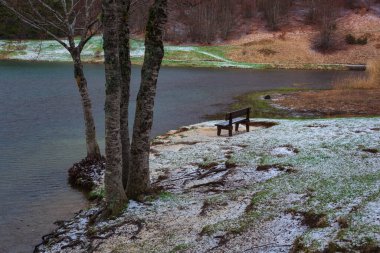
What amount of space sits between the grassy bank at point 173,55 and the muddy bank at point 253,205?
50793mm

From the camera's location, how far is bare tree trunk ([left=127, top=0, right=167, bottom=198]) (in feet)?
35.4

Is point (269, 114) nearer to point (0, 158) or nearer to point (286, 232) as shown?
point (0, 158)

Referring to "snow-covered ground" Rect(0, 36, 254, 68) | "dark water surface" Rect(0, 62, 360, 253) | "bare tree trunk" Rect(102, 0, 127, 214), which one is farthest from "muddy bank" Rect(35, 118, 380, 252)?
"snow-covered ground" Rect(0, 36, 254, 68)

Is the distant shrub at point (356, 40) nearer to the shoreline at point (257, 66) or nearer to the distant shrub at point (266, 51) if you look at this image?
the shoreline at point (257, 66)

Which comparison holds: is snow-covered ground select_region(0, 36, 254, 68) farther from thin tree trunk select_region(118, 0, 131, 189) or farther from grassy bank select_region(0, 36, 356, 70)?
thin tree trunk select_region(118, 0, 131, 189)

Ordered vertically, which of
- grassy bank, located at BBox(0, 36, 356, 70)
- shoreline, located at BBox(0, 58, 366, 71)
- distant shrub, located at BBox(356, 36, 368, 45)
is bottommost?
shoreline, located at BBox(0, 58, 366, 71)

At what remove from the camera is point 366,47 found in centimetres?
7300

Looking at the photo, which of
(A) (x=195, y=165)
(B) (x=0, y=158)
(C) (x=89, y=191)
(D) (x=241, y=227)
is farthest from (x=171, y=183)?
(B) (x=0, y=158)

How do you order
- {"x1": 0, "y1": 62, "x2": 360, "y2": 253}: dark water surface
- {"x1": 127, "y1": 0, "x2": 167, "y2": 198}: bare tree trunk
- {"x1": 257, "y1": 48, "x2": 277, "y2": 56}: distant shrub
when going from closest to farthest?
{"x1": 127, "y1": 0, "x2": 167, "y2": 198}: bare tree trunk
{"x1": 0, "y1": 62, "x2": 360, "y2": 253}: dark water surface
{"x1": 257, "y1": 48, "x2": 277, "y2": 56}: distant shrub

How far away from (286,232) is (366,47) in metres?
71.5

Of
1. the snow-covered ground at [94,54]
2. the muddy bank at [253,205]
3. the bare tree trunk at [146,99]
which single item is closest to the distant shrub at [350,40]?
the snow-covered ground at [94,54]

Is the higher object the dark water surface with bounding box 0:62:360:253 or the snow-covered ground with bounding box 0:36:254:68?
the snow-covered ground with bounding box 0:36:254:68

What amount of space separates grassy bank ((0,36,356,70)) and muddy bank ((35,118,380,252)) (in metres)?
50.8

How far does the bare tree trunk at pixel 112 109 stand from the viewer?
991 centimetres
